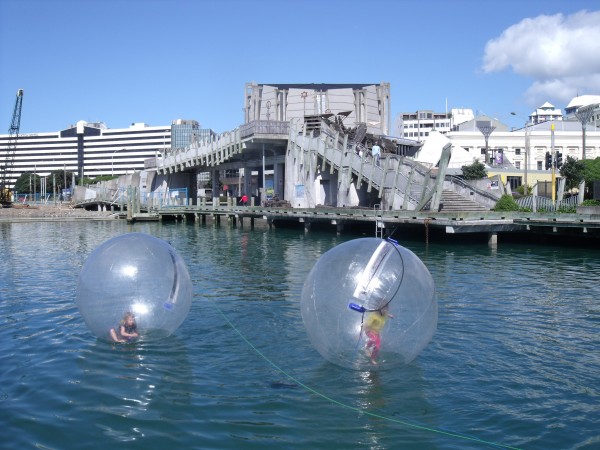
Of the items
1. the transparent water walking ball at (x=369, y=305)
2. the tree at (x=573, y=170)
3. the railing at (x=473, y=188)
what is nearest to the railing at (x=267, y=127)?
the railing at (x=473, y=188)

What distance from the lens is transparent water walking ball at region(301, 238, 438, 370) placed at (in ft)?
26.7

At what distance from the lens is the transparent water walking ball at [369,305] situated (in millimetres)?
8133

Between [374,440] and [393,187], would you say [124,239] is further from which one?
[393,187]

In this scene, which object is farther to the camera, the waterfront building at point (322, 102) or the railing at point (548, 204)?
the waterfront building at point (322, 102)

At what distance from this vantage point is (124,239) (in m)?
10.5

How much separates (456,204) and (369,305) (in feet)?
100.0

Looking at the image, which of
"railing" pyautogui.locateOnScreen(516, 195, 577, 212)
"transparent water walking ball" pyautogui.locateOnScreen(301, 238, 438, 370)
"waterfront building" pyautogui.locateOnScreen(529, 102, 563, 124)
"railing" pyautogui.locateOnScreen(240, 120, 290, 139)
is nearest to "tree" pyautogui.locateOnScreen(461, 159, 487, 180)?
"railing" pyautogui.locateOnScreen(240, 120, 290, 139)

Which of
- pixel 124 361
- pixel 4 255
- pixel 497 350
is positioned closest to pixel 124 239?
pixel 124 361

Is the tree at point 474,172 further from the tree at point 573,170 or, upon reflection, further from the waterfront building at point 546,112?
the waterfront building at point 546,112

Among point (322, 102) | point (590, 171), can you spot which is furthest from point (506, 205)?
point (322, 102)

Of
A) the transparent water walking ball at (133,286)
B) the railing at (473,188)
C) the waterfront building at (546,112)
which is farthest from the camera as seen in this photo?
the waterfront building at (546,112)

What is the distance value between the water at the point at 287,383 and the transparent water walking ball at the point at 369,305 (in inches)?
25.3

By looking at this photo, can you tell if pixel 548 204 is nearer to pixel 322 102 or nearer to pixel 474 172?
pixel 474 172

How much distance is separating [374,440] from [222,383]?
282 cm
